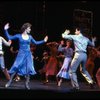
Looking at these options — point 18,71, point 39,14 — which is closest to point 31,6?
point 39,14

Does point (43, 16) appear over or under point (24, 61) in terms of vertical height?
over

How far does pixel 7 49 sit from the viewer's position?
15.5m

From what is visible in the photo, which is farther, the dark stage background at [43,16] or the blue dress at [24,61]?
the dark stage background at [43,16]

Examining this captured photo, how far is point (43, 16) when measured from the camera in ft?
52.8

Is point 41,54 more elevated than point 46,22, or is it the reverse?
point 46,22

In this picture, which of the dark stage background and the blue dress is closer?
Answer: the blue dress

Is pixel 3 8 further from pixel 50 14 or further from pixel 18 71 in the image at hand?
pixel 18 71

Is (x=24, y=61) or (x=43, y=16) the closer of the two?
A: (x=24, y=61)

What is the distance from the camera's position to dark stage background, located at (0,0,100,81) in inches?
609

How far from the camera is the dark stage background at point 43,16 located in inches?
609
